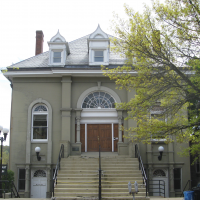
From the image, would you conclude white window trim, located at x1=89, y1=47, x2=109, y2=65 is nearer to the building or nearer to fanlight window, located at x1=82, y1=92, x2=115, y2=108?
the building

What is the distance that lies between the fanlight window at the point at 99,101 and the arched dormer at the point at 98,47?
84.4 inches

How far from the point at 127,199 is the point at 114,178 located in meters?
1.69

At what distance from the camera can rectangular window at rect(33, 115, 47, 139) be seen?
59.2 feet

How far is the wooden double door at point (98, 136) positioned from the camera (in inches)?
712

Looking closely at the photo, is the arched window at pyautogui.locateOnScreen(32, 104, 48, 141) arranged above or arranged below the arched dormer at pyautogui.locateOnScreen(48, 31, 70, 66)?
below

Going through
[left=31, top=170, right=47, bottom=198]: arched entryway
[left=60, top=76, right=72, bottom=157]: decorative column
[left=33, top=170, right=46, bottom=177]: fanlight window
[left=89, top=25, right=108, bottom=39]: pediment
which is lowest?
[left=31, top=170, right=47, bottom=198]: arched entryway

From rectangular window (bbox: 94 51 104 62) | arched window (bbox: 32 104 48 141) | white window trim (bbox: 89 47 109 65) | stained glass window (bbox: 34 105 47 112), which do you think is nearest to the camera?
arched window (bbox: 32 104 48 141)

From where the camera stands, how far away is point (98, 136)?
18.2 metres

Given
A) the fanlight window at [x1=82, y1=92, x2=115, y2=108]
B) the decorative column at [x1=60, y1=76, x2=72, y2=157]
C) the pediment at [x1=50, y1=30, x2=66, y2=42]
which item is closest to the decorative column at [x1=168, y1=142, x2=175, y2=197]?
the fanlight window at [x1=82, y1=92, x2=115, y2=108]

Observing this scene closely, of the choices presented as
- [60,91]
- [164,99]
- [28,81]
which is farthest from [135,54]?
[28,81]

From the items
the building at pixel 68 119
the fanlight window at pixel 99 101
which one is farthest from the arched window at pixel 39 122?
the fanlight window at pixel 99 101

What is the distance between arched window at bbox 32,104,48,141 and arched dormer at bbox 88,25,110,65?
4.49 m

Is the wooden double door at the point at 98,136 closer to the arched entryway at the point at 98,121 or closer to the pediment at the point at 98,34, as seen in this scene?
the arched entryway at the point at 98,121

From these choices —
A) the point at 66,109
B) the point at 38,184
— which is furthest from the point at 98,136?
the point at 38,184
